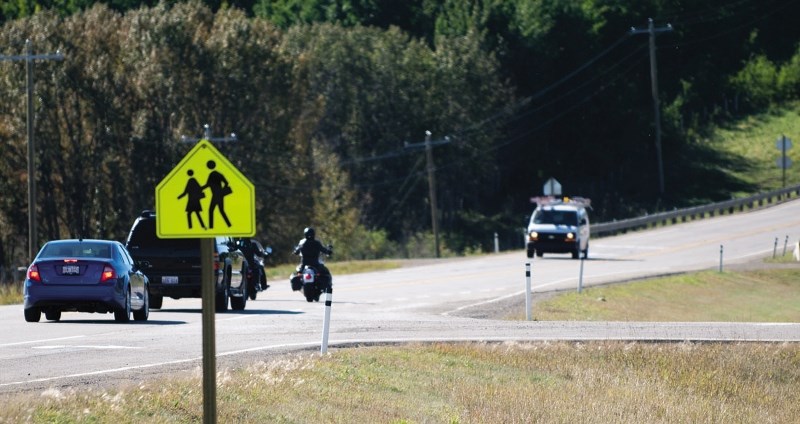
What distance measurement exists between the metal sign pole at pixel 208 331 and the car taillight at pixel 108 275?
46.0 feet

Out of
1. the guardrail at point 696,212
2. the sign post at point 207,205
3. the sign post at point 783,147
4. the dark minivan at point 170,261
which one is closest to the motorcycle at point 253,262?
the dark minivan at point 170,261

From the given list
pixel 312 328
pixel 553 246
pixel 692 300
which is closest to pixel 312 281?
pixel 312 328

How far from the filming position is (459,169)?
93.6 m

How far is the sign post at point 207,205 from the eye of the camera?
37.6ft

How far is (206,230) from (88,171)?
62.1 m

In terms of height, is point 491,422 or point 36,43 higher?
point 36,43

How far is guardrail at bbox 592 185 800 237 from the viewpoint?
76.4 m

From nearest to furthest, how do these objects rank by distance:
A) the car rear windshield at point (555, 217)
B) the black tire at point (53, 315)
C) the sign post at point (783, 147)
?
1. the black tire at point (53, 315)
2. the car rear windshield at point (555, 217)
3. the sign post at point (783, 147)

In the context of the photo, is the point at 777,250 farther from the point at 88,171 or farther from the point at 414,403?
the point at 414,403

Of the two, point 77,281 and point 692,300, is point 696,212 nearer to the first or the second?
point 692,300

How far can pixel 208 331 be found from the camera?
37.2 ft

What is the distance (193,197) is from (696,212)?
71845mm

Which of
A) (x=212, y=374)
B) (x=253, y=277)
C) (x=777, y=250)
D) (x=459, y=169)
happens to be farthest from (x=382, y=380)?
(x=459, y=169)

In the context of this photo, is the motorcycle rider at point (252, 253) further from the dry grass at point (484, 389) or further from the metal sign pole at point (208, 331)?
the metal sign pole at point (208, 331)
